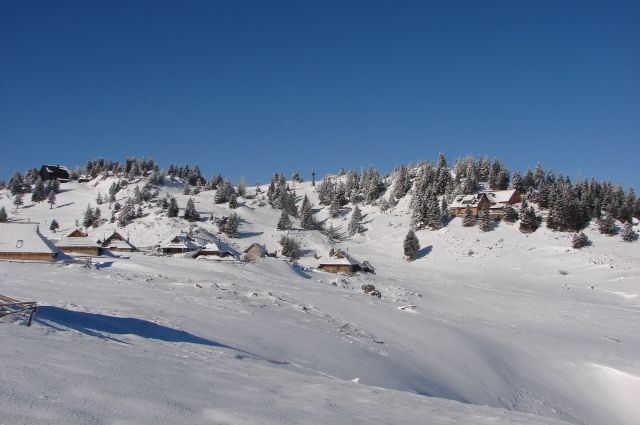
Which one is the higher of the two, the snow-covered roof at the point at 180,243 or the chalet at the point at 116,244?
the snow-covered roof at the point at 180,243

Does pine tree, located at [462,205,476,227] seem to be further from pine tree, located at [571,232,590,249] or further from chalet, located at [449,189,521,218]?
pine tree, located at [571,232,590,249]

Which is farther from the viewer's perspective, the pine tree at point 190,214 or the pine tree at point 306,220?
the pine tree at point 306,220

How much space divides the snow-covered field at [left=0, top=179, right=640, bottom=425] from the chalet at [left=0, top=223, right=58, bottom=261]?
644 centimetres

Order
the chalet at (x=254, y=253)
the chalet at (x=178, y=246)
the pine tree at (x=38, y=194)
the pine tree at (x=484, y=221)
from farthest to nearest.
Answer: the pine tree at (x=38, y=194)
the pine tree at (x=484, y=221)
the chalet at (x=254, y=253)
the chalet at (x=178, y=246)

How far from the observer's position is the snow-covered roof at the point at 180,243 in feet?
222

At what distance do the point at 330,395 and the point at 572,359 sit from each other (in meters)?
25.5

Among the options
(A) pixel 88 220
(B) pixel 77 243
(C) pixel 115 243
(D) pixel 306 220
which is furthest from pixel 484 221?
(A) pixel 88 220

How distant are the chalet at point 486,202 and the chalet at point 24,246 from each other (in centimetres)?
7415

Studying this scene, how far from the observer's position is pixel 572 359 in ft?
95.9

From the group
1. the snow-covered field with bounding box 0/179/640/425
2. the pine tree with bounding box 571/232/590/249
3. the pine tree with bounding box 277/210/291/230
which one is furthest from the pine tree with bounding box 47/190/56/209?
the pine tree with bounding box 571/232/590/249

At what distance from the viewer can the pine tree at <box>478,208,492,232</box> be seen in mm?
83562

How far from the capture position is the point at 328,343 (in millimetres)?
22172

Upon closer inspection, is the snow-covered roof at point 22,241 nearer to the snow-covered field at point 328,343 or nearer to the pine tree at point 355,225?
the snow-covered field at point 328,343

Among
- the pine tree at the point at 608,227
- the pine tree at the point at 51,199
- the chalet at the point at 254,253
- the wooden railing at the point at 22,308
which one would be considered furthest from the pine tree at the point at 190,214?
the wooden railing at the point at 22,308
